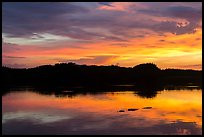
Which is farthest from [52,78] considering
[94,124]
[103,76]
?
[94,124]

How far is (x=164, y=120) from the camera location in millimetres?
16328

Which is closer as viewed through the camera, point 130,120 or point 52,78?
point 130,120

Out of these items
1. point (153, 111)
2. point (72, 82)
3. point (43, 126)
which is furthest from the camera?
point (72, 82)

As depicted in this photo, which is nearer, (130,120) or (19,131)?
(19,131)

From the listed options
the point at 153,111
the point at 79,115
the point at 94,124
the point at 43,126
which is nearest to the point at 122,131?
the point at 94,124

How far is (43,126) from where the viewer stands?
1415 cm

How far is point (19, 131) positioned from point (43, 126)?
131cm

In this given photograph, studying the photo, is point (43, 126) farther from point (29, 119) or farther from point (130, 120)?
point (130, 120)

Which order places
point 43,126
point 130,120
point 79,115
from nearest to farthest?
point 43,126 → point 130,120 → point 79,115

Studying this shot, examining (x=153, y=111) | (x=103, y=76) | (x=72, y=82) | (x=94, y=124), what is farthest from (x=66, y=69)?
(x=94, y=124)

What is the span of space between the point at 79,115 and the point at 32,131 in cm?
548

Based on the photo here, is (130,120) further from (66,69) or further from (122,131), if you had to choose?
(66,69)

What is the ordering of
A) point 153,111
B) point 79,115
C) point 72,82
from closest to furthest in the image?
point 79,115 < point 153,111 < point 72,82

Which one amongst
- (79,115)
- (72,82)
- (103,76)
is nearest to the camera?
(79,115)
